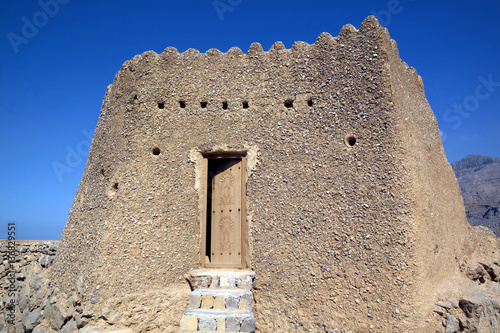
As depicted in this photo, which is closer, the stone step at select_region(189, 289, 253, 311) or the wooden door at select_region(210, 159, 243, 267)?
the stone step at select_region(189, 289, 253, 311)

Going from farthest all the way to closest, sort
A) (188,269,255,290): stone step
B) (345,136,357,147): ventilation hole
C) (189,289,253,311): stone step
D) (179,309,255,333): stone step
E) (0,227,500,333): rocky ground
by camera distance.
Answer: (345,136,357,147): ventilation hole
(188,269,255,290): stone step
(0,227,500,333): rocky ground
(189,289,253,311): stone step
(179,309,255,333): stone step

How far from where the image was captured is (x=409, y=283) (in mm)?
5695

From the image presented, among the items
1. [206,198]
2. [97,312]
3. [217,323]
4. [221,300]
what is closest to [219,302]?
[221,300]

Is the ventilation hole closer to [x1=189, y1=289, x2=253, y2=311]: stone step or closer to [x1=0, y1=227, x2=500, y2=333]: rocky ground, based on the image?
[x1=0, y1=227, x2=500, y2=333]: rocky ground

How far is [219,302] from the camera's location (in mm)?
5848

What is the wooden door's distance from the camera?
7.11m

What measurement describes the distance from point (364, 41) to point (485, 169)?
29322 millimetres

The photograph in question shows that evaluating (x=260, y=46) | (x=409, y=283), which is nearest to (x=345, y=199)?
(x=409, y=283)

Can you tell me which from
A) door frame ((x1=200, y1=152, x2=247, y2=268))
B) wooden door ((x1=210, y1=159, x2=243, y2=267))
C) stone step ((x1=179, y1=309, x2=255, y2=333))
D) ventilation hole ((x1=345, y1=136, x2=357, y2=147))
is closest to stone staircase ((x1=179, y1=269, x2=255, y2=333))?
stone step ((x1=179, y1=309, x2=255, y2=333))

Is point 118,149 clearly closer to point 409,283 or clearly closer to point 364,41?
point 364,41

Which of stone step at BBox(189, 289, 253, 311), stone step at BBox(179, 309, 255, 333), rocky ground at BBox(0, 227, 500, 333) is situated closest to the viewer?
stone step at BBox(179, 309, 255, 333)

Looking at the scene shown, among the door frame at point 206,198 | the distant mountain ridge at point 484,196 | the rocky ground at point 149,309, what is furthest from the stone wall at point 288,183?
the distant mountain ridge at point 484,196

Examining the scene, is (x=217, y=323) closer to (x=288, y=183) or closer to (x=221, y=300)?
(x=221, y=300)

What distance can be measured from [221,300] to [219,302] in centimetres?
4
